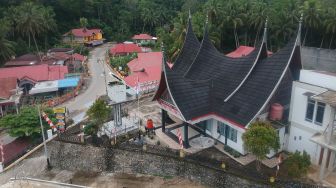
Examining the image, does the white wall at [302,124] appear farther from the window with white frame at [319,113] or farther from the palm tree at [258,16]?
the palm tree at [258,16]

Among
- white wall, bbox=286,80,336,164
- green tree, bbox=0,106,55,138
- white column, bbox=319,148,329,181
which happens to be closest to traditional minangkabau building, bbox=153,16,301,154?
white wall, bbox=286,80,336,164

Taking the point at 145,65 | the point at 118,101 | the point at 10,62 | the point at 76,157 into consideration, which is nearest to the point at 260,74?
the point at 118,101

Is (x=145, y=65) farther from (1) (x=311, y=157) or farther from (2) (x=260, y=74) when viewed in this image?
(1) (x=311, y=157)

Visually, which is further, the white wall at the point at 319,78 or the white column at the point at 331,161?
the white column at the point at 331,161

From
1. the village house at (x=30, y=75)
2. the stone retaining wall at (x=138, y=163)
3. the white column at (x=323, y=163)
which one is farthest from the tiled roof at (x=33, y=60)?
the white column at (x=323, y=163)

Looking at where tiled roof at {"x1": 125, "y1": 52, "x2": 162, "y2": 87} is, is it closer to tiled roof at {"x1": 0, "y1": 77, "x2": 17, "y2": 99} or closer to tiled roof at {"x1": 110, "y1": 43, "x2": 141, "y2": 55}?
tiled roof at {"x1": 0, "y1": 77, "x2": 17, "y2": 99}

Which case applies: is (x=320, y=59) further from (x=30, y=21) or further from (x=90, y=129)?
(x=30, y=21)

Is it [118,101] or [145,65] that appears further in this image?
[145,65]
